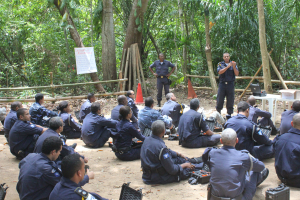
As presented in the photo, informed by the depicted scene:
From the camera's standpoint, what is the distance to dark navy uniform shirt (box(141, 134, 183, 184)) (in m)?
3.84

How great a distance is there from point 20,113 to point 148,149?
93.7 inches

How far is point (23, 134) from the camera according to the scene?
192 inches

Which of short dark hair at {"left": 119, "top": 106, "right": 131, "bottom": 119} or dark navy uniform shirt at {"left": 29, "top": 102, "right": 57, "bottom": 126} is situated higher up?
short dark hair at {"left": 119, "top": 106, "right": 131, "bottom": 119}

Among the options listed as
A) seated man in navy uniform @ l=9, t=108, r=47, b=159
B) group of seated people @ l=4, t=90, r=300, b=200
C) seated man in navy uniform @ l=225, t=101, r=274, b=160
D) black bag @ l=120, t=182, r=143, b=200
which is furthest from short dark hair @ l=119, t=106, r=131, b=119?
black bag @ l=120, t=182, r=143, b=200

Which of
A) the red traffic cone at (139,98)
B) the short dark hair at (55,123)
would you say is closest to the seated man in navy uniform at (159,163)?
the short dark hair at (55,123)

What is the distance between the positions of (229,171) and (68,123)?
4.29 m

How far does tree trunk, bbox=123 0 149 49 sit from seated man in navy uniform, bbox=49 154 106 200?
30.9ft

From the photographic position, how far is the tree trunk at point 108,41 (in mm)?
11340

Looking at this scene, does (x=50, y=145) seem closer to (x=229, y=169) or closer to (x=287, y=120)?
(x=229, y=169)

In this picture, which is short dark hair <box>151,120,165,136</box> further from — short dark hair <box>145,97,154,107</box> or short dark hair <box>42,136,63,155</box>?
short dark hair <box>145,97,154,107</box>

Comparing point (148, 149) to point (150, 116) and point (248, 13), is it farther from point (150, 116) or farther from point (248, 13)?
point (248, 13)

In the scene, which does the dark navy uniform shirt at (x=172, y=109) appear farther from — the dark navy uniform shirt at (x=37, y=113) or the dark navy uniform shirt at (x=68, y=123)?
the dark navy uniform shirt at (x=37, y=113)

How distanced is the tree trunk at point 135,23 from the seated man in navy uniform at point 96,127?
637 cm

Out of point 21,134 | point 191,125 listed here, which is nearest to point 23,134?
point 21,134
